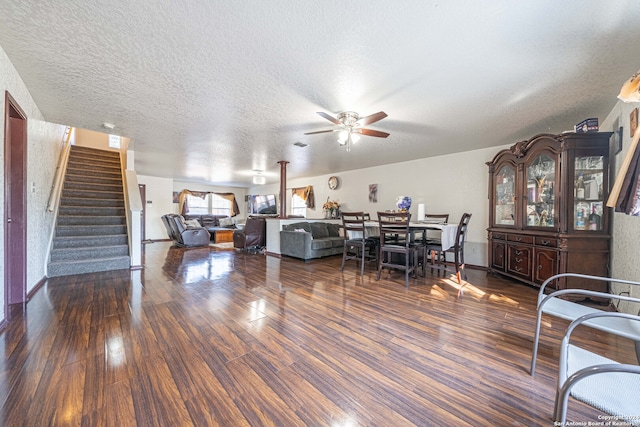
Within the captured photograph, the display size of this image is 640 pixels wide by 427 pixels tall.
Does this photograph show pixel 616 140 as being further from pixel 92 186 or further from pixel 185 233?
pixel 92 186

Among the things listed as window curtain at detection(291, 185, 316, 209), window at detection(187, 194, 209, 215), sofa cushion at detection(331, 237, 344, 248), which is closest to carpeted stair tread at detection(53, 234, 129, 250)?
sofa cushion at detection(331, 237, 344, 248)

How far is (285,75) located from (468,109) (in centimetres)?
214

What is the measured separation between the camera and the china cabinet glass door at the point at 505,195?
11.8ft

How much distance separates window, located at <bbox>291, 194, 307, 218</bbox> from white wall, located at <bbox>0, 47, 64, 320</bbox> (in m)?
5.91

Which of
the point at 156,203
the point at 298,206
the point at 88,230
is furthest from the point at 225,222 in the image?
the point at 88,230

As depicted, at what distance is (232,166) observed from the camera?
6.35 meters

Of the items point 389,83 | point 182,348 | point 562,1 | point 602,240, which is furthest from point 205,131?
point 602,240

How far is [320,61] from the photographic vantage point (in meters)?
1.93

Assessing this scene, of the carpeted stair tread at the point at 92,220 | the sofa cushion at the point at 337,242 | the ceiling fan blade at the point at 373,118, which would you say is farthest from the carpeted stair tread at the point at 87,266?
the ceiling fan blade at the point at 373,118

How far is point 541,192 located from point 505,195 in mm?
557

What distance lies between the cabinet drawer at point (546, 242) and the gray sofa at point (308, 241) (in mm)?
3413

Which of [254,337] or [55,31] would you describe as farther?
[254,337]

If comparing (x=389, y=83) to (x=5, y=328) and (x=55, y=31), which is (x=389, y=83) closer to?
(x=55, y=31)

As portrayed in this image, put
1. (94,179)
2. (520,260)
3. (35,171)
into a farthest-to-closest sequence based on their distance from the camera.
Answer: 1. (94,179)
2. (520,260)
3. (35,171)
